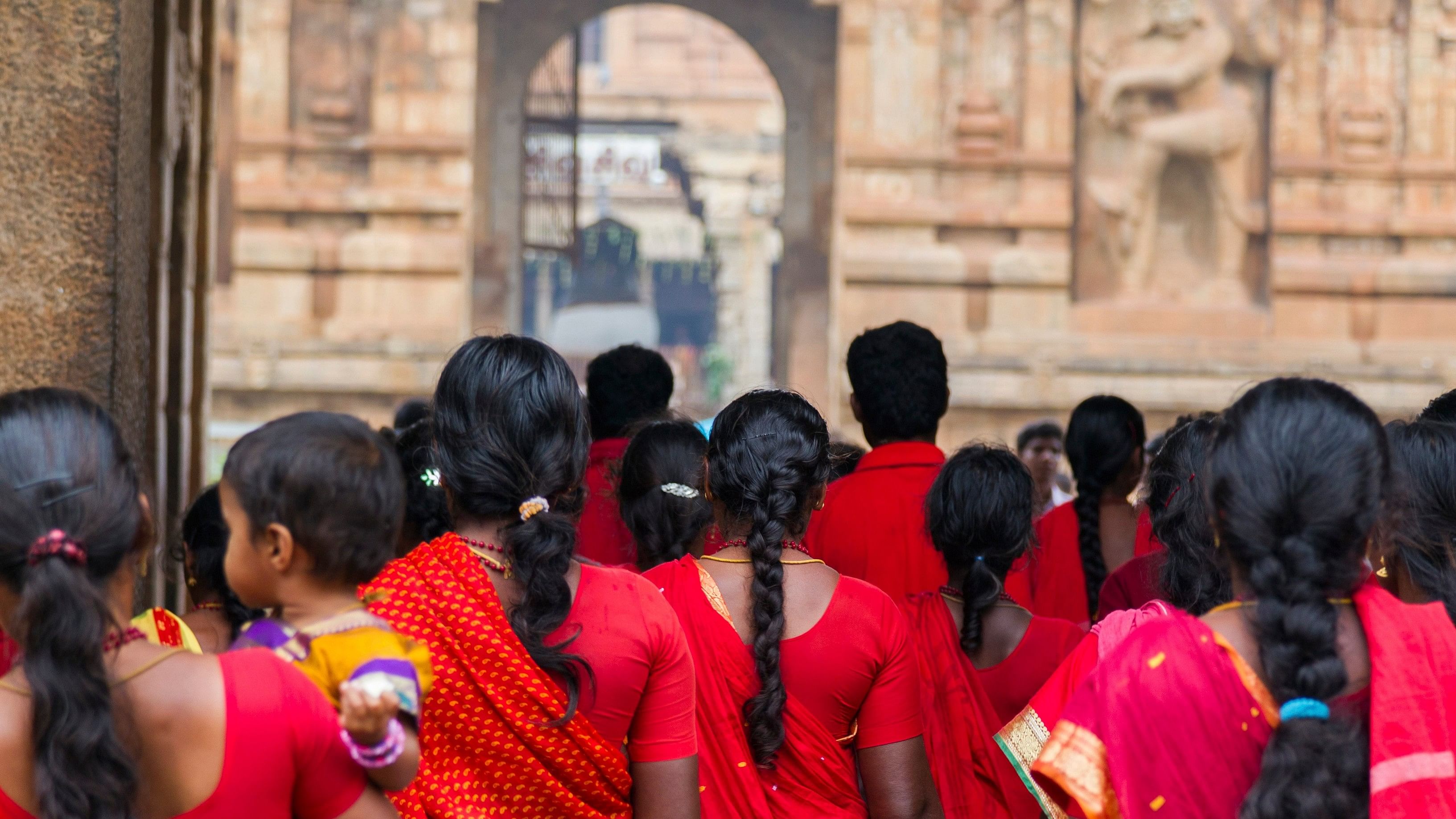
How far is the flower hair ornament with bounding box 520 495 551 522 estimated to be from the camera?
2.08 m

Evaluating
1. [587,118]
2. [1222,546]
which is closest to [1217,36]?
[1222,546]

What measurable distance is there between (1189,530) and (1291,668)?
0.94 metres

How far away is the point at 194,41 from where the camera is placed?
188 inches

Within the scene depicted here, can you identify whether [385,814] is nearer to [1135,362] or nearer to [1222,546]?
[1222,546]

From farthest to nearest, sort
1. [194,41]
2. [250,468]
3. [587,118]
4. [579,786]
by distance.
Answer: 1. [587,118]
2. [194,41]
3. [579,786]
4. [250,468]

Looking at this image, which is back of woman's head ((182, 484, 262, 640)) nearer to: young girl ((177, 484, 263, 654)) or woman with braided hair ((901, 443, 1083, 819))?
young girl ((177, 484, 263, 654))

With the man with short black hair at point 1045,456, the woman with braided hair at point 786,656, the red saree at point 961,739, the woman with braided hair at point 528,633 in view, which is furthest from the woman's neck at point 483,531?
the man with short black hair at point 1045,456

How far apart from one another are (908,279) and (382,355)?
4087 mm

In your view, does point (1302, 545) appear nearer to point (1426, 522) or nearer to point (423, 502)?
point (1426, 522)

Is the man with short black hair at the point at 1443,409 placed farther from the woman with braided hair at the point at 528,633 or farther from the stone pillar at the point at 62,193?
the stone pillar at the point at 62,193

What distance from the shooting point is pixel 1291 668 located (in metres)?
1.69

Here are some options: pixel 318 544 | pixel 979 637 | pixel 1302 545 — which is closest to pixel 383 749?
pixel 318 544

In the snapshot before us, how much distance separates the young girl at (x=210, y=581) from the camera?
8.90 feet

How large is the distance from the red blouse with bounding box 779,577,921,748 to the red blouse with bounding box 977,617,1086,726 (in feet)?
1.76
